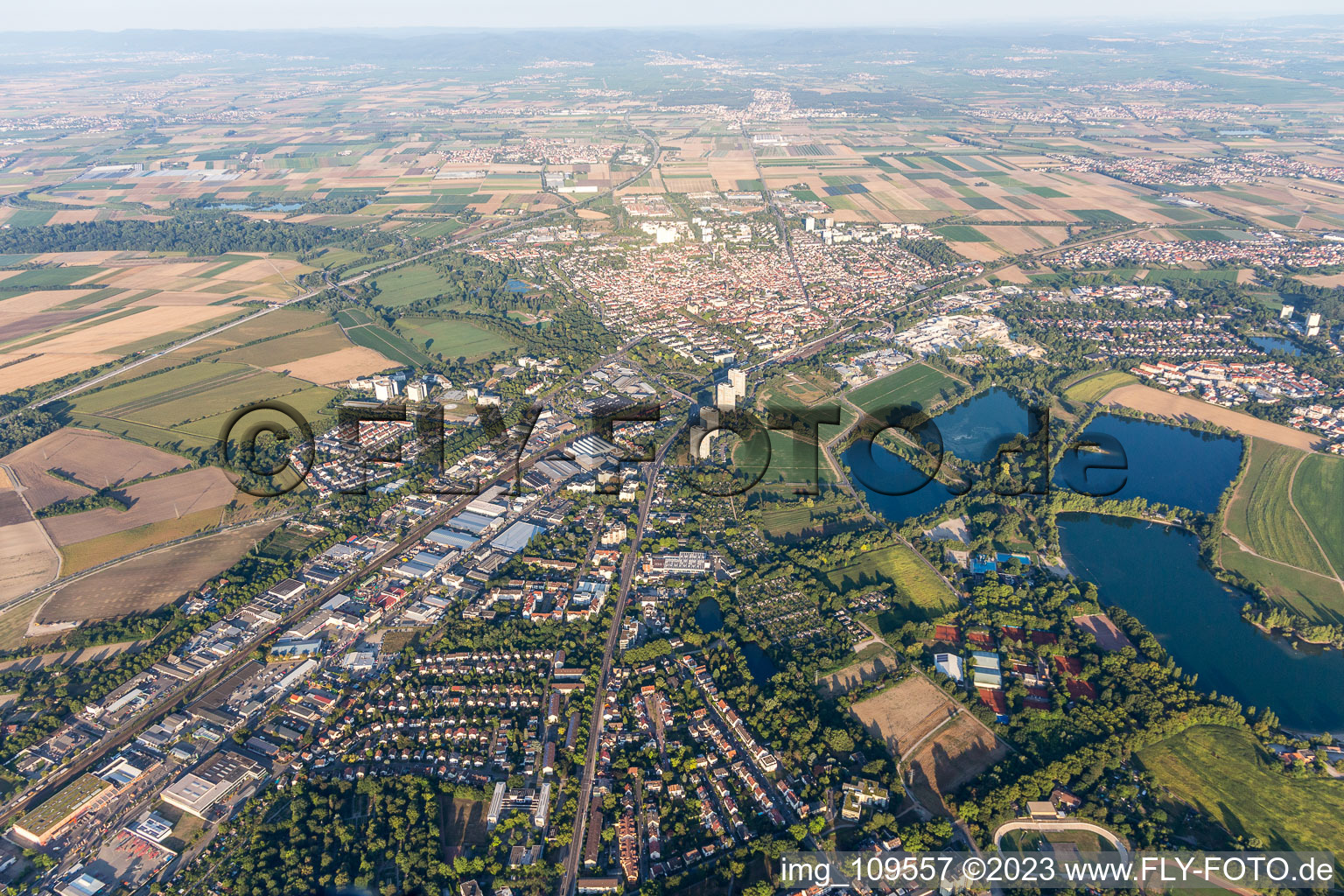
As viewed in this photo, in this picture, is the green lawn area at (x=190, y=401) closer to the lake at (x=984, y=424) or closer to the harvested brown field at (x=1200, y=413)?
the lake at (x=984, y=424)

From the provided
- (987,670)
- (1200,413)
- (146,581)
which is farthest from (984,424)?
(146,581)

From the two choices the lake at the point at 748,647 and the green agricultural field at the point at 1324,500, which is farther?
the green agricultural field at the point at 1324,500

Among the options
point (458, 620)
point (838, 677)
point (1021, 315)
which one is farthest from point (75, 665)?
point (1021, 315)

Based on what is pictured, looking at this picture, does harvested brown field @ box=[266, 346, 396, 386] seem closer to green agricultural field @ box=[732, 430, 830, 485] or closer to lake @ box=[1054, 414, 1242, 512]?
green agricultural field @ box=[732, 430, 830, 485]

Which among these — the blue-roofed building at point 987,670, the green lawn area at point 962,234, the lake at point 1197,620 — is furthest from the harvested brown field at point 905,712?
the green lawn area at point 962,234

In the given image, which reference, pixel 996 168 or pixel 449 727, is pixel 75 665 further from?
pixel 996 168
